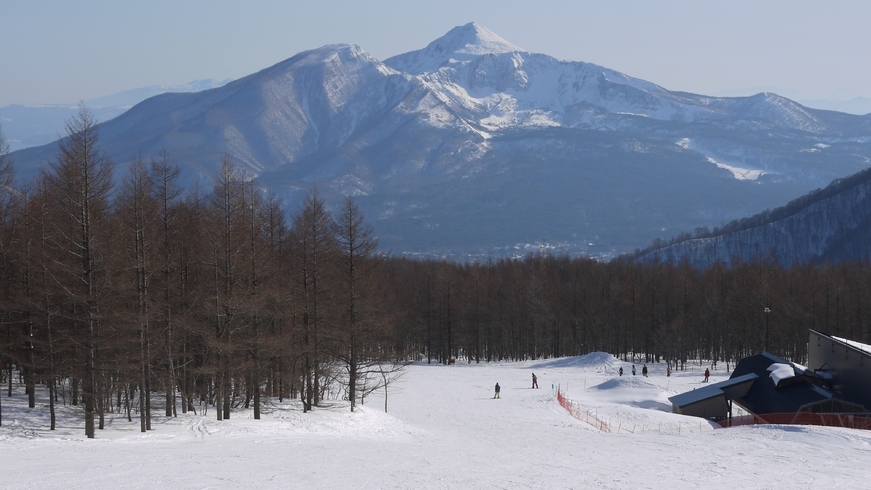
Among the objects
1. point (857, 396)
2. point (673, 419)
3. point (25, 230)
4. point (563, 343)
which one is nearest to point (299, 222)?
point (25, 230)

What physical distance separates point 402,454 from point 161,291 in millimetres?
12542

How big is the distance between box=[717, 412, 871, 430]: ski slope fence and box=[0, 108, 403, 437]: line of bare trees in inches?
829

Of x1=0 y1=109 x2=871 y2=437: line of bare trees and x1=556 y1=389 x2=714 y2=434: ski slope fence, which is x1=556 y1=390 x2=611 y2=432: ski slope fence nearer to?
x1=556 y1=389 x2=714 y2=434: ski slope fence

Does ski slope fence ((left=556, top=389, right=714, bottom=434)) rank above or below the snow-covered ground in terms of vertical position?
below

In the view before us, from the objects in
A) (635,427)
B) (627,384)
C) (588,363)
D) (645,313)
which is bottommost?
(635,427)

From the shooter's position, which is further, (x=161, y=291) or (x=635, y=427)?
(x=635, y=427)

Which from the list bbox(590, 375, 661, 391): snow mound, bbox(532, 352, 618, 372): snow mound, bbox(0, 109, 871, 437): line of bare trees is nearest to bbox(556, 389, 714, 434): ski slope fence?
bbox(590, 375, 661, 391): snow mound

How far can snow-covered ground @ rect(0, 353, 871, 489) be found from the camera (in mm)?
19984

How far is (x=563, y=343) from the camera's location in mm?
106312

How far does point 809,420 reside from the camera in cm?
4109

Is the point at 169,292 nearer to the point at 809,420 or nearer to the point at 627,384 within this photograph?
the point at 809,420

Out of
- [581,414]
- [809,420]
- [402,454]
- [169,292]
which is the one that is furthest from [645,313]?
[402,454]

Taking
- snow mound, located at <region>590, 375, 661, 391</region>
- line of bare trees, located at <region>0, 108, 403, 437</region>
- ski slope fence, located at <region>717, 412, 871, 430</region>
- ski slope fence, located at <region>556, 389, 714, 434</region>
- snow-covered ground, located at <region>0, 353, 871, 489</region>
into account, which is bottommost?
ski slope fence, located at <region>556, 389, 714, 434</region>

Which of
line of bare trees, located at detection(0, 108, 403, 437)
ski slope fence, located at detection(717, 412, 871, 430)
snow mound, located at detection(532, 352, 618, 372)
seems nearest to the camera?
line of bare trees, located at detection(0, 108, 403, 437)
